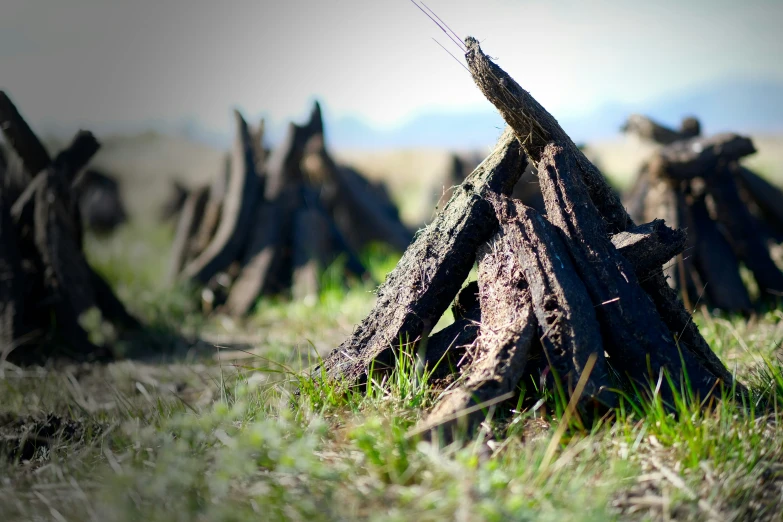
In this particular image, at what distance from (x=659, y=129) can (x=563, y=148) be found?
4662 mm

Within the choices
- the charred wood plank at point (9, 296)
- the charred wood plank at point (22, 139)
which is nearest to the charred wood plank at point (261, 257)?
the charred wood plank at point (9, 296)

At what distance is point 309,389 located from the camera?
3.10 m

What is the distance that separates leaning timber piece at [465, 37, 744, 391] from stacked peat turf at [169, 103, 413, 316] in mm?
4360

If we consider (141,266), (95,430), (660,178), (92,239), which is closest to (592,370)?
(95,430)

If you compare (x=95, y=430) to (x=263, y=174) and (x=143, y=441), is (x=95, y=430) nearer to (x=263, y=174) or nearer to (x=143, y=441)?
(x=143, y=441)

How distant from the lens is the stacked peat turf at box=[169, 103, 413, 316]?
24.0 feet

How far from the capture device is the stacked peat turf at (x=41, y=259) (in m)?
5.05

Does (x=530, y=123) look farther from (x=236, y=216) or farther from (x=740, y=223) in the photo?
(x=236, y=216)

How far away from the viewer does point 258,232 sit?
761cm

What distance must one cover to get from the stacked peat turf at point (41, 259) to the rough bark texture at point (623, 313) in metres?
4.36

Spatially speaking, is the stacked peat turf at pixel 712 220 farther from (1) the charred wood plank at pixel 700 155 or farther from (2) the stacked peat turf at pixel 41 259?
(2) the stacked peat turf at pixel 41 259

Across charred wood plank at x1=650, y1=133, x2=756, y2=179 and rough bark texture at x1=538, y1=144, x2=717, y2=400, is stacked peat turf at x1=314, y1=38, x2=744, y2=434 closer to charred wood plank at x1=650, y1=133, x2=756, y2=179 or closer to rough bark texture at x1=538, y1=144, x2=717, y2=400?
rough bark texture at x1=538, y1=144, x2=717, y2=400

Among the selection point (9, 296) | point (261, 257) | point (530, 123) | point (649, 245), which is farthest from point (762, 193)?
point (9, 296)

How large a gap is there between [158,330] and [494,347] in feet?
14.5
